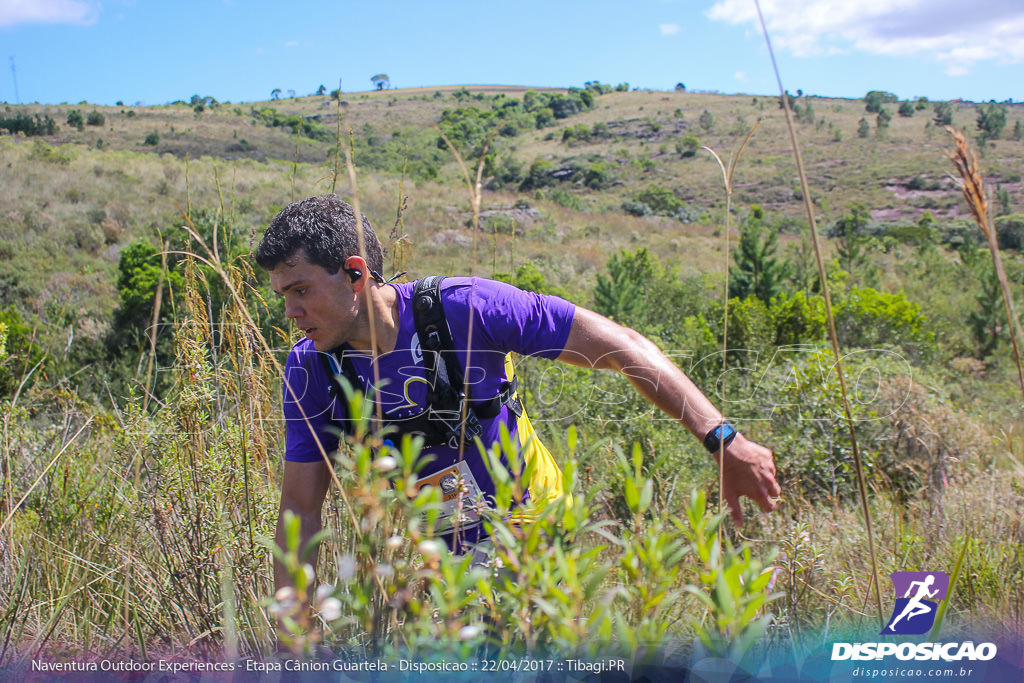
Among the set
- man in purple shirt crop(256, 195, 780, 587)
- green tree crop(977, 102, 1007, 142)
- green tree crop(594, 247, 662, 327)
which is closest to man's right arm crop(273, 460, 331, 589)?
man in purple shirt crop(256, 195, 780, 587)

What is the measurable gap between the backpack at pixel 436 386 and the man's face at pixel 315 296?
0.29 ft

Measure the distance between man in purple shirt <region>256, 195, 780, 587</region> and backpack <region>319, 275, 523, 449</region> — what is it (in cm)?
3

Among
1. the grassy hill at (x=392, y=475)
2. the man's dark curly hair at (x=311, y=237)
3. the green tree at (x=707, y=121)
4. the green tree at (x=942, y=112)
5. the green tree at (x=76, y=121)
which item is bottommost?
the grassy hill at (x=392, y=475)

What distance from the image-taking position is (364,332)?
2.03 meters

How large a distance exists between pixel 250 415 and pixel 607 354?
109 cm

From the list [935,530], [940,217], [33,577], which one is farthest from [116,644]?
[940,217]

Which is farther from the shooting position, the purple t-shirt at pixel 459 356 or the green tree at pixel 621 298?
the green tree at pixel 621 298

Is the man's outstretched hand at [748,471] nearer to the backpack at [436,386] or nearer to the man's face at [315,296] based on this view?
the backpack at [436,386]

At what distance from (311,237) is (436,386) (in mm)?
576

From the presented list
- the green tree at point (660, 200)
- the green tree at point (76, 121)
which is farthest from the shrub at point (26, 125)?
the green tree at point (660, 200)

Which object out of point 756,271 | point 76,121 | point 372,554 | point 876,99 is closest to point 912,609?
point 372,554

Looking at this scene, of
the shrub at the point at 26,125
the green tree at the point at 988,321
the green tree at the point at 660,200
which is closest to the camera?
the green tree at the point at 988,321

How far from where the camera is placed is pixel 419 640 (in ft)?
2.52

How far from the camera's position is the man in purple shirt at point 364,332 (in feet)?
6.23
